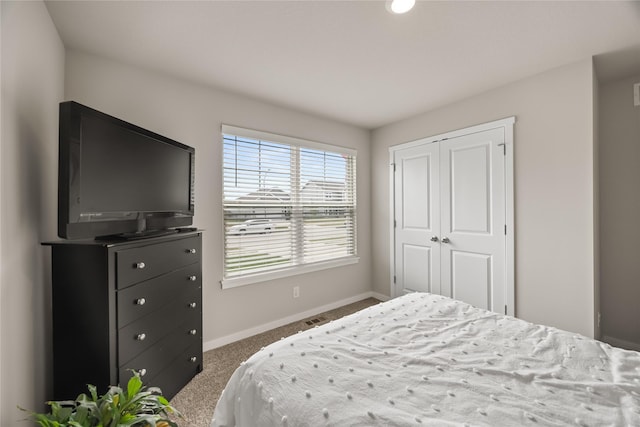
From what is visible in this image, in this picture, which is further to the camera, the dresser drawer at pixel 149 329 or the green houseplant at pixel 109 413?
the dresser drawer at pixel 149 329

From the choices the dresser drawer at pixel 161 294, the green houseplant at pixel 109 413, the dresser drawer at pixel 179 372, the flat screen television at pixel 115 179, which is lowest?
the dresser drawer at pixel 179 372

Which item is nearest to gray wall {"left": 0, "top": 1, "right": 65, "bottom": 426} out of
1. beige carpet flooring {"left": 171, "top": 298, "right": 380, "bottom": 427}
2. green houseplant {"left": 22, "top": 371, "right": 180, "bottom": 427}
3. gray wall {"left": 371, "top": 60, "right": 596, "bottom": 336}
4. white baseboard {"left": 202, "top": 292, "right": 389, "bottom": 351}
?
green houseplant {"left": 22, "top": 371, "right": 180, "bottom": 427}

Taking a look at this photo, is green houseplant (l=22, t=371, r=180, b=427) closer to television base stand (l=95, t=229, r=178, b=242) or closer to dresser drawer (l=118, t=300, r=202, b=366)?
dresser drawer (l=118, t=300, r=202, b=366)

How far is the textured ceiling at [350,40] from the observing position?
5.24 ft

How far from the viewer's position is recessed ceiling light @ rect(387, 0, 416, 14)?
1.49m

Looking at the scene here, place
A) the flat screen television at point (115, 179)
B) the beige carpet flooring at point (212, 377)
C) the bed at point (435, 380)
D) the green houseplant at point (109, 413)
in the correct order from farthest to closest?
1. the beige carpet flooring at point (212, 377)
2. the flat screen television at point (115, 179)
3. the green houseplant at point (109, 413)
4. the bed at point (435, 380)

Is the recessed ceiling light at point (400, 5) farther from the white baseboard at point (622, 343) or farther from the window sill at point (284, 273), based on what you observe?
the white baseboard at point (622, 343)

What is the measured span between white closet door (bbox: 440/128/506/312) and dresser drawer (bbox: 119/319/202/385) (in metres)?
2.70

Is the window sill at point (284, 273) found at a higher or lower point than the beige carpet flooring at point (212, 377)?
higher

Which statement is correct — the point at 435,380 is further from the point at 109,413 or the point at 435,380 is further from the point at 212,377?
the point at 212,377

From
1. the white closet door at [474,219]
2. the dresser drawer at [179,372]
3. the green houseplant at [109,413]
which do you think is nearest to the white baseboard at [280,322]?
the dresser drawer at [179,372]

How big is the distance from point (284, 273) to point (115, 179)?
188cm

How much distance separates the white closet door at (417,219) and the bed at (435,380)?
1.82 meters

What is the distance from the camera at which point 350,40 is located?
1869 mm
